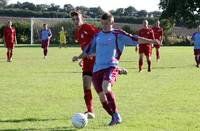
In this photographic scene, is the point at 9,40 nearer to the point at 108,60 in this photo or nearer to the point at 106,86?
the point at 108,60

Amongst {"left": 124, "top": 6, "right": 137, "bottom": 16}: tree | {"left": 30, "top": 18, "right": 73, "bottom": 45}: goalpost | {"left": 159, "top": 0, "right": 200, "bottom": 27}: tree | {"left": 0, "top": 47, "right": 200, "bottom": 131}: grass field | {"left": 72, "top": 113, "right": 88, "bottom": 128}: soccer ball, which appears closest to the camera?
{"left": 72, "top": 113, "right": 88, "bottom": 128}: soccer ball

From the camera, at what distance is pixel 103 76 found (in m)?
10.5

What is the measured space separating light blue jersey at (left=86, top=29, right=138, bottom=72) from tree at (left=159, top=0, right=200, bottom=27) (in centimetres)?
6707

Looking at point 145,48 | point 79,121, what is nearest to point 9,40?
point 145,48

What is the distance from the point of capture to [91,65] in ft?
37.1

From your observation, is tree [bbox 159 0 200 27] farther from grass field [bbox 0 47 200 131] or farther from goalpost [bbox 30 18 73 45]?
grass field [bbox 0 47 200 131]

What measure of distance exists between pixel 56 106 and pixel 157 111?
7.63 ft

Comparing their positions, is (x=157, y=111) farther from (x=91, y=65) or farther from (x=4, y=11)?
(x=4, y=11)

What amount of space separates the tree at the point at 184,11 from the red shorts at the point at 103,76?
67.2m

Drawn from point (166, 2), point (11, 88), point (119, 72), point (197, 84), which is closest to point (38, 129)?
point (119, 72)

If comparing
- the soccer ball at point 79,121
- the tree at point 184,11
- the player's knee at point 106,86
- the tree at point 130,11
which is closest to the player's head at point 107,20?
the player's knee at point 106,86

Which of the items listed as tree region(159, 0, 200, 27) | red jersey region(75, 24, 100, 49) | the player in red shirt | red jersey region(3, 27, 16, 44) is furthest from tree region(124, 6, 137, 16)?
red jersey region(75, 24, 100, 49)

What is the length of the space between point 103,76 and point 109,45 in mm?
573

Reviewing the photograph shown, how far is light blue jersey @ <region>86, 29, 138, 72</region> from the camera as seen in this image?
10484 millimetres
